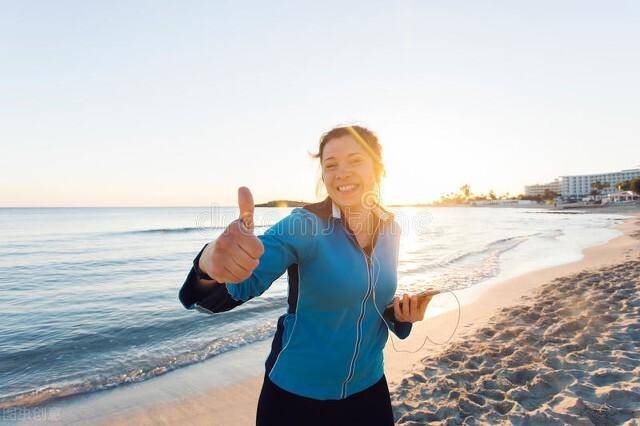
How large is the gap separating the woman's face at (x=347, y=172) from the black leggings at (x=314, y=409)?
1056 millimetres

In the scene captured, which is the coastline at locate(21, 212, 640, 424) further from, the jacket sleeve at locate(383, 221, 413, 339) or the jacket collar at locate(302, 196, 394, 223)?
the jacket collar at locate(302, 196, 394, 223)

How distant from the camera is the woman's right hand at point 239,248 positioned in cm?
124

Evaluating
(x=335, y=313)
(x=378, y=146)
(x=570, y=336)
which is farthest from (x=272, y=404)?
(x=570, y=336)

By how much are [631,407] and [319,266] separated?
13.2 feet

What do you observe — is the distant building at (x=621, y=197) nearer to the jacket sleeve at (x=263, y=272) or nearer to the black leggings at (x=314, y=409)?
the black leggings at (x=314, y=409)

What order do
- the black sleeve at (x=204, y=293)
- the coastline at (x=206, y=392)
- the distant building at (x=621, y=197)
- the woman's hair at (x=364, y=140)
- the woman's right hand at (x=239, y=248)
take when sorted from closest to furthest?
the woman's right hand at (x=239, y=248), the black sleeve at (x=204, y=293), the woman's hair at (x=364, y=140), the coastline at (x=206, y=392), the distant building at (x=621, y=197)

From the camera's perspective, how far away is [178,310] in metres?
10.3

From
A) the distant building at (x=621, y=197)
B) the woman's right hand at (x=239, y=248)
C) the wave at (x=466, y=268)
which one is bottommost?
the wave at (x=466, y=268)

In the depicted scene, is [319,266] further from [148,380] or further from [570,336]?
[570,336]

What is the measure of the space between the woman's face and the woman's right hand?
950mm

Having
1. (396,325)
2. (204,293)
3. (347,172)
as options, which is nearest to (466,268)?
(396,325)

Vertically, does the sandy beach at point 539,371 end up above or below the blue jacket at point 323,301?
below

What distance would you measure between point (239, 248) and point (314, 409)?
112cm

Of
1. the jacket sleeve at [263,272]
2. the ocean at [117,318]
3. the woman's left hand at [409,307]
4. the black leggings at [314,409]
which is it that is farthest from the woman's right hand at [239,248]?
the ocean at [117,318]
